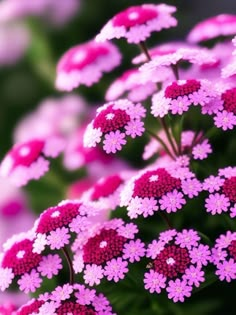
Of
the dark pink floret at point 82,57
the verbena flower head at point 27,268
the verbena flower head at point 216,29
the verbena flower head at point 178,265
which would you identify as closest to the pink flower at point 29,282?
the verbena flower head at point 27,268

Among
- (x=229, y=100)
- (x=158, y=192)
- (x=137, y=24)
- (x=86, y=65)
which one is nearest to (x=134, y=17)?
(x=137, y=24)

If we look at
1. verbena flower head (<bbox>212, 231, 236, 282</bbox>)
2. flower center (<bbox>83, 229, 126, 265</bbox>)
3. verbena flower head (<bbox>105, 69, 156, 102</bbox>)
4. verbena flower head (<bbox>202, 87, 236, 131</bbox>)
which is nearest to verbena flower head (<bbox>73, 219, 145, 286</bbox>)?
flower center (<bbox>83, 229, 126, 265</bbox>)

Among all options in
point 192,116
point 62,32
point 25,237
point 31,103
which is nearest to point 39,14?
point 62,32

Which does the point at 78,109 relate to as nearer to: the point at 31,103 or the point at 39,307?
the point at 31,103

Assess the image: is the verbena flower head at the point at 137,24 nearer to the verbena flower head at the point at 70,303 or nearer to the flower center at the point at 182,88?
the flower center at the point at 182,88

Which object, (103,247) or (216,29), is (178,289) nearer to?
(103,247)
